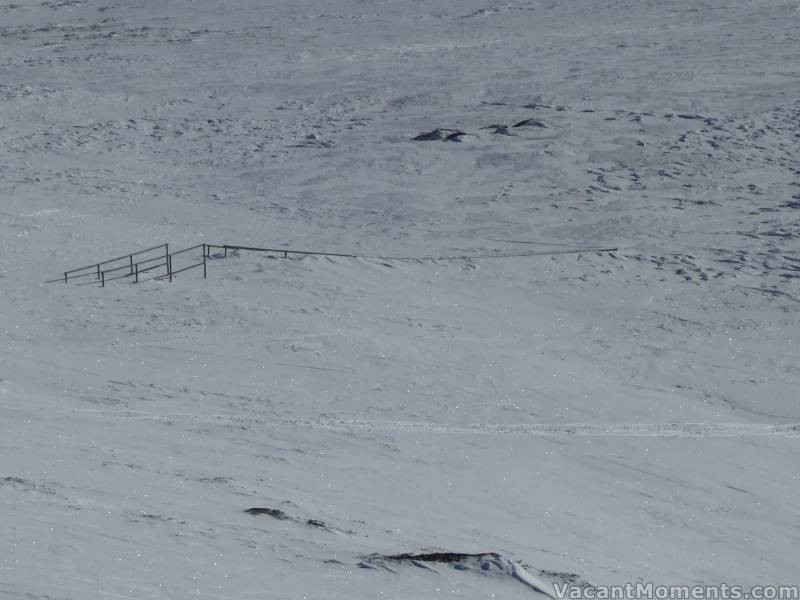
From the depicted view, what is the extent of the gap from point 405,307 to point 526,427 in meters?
3.79

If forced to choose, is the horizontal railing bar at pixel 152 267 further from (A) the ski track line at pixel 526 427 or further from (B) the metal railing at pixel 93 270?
(A) the ski track line at pixel 526 427

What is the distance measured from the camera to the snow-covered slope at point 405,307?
A: 315 inches

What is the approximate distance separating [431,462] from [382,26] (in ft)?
73.5

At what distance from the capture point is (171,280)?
50.8 feet

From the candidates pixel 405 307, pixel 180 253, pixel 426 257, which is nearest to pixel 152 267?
pixel 180 253

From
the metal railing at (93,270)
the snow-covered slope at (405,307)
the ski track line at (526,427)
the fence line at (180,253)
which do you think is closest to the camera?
the snow-covered slope at (405,307)

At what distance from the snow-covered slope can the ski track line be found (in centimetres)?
5

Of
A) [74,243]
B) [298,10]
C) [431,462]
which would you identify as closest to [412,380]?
[431,462]

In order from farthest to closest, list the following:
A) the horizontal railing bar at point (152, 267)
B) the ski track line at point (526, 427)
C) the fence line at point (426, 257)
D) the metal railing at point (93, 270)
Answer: the fence line at point (426, 257), the horizontal railing bar at point (152, 267), the metal railing at point (93, 270), the ski track line at point (526, 427)

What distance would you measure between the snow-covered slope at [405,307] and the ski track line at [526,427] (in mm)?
51

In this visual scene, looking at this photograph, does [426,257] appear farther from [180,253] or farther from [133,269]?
[133,269]

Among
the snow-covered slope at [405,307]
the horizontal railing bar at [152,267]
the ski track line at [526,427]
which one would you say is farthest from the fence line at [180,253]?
the ski track line at [526,427]

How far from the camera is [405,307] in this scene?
15.3m

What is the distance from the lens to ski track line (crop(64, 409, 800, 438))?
1095 cm
